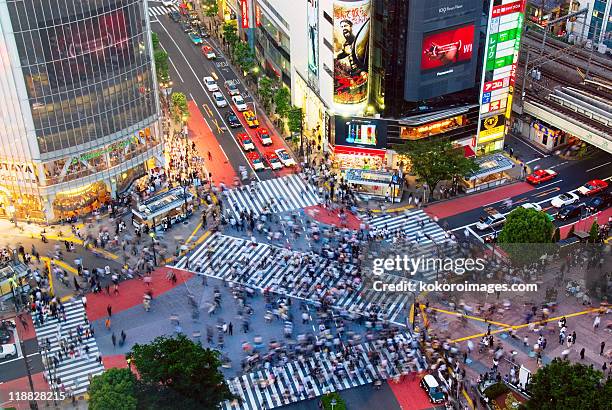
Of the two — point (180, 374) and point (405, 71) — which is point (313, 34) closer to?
point (405, 71)

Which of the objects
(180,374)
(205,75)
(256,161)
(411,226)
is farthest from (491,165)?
(180,374)

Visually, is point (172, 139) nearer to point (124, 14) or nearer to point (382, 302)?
point (124, 14)

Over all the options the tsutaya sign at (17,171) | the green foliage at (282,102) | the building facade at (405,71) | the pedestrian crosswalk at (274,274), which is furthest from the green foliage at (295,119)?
the tsutaya sign at (17,171)

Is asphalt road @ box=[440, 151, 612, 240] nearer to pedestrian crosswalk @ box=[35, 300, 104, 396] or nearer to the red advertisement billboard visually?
the red advertisement billboard

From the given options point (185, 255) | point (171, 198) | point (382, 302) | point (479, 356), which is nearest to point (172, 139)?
point (171, 198)

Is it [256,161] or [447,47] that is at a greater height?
[447,47]

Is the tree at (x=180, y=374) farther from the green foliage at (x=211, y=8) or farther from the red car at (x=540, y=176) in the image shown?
the green foliage at (x=211, y=8)

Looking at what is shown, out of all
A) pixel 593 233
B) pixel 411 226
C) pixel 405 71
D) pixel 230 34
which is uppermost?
pixel 405 71
